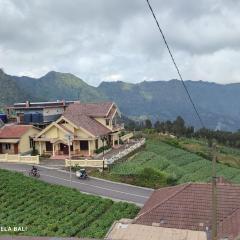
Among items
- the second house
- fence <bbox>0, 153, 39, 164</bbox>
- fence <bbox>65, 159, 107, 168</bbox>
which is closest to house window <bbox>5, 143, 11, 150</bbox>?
fence <bbox>0, 153, 39, 164</bbox>

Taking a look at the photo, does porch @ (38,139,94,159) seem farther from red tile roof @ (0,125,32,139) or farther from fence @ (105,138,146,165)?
fence @ (105,138,146,165)

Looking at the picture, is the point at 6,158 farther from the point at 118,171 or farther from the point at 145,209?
the point at 145,209

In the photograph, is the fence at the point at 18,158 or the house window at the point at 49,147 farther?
the house window at the point at 49,147

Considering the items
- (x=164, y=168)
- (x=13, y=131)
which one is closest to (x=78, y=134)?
(x=13, y=131)

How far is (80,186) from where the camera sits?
122ft

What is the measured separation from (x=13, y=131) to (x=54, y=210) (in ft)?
70.3

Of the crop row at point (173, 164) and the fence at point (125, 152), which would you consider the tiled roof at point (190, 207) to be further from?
the fence at point (125, 152)

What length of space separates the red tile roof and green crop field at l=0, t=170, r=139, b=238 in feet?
38.4

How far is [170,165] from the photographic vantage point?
1921 inches

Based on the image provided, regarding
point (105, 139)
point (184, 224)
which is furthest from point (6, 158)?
point (184, 224)

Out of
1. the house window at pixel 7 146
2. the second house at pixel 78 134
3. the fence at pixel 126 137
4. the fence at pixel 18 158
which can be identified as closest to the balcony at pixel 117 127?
the second house at pixel 78 134

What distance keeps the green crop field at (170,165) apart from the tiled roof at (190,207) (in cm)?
1319

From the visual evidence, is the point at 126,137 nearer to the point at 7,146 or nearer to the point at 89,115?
the point at 89,115

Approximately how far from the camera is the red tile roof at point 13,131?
48556mm
